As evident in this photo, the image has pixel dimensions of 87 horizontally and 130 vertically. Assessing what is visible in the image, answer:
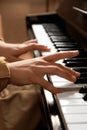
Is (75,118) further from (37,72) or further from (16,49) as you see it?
(16,49)

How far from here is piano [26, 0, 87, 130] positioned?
0.61m

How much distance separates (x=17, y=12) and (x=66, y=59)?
2.49 m

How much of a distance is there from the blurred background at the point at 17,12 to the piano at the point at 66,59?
5.27 feet

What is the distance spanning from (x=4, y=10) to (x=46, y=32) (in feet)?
6.35

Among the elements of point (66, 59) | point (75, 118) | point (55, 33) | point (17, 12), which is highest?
point (75, 118)

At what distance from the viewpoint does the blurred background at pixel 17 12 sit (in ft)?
10.8

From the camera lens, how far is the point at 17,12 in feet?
11.1

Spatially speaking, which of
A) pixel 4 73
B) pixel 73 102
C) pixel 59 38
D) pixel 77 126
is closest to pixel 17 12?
pixel 59 38

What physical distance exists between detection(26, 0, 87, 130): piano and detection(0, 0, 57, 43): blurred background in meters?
1.61

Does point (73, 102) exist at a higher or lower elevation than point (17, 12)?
higher

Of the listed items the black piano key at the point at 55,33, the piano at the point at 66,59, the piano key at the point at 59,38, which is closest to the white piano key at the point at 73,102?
the piano at the point at 66,59

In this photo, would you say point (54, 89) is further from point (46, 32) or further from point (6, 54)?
point (46, 32)

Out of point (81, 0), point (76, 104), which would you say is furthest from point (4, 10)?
point (76, 104)

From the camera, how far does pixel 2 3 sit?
326 centimetres
